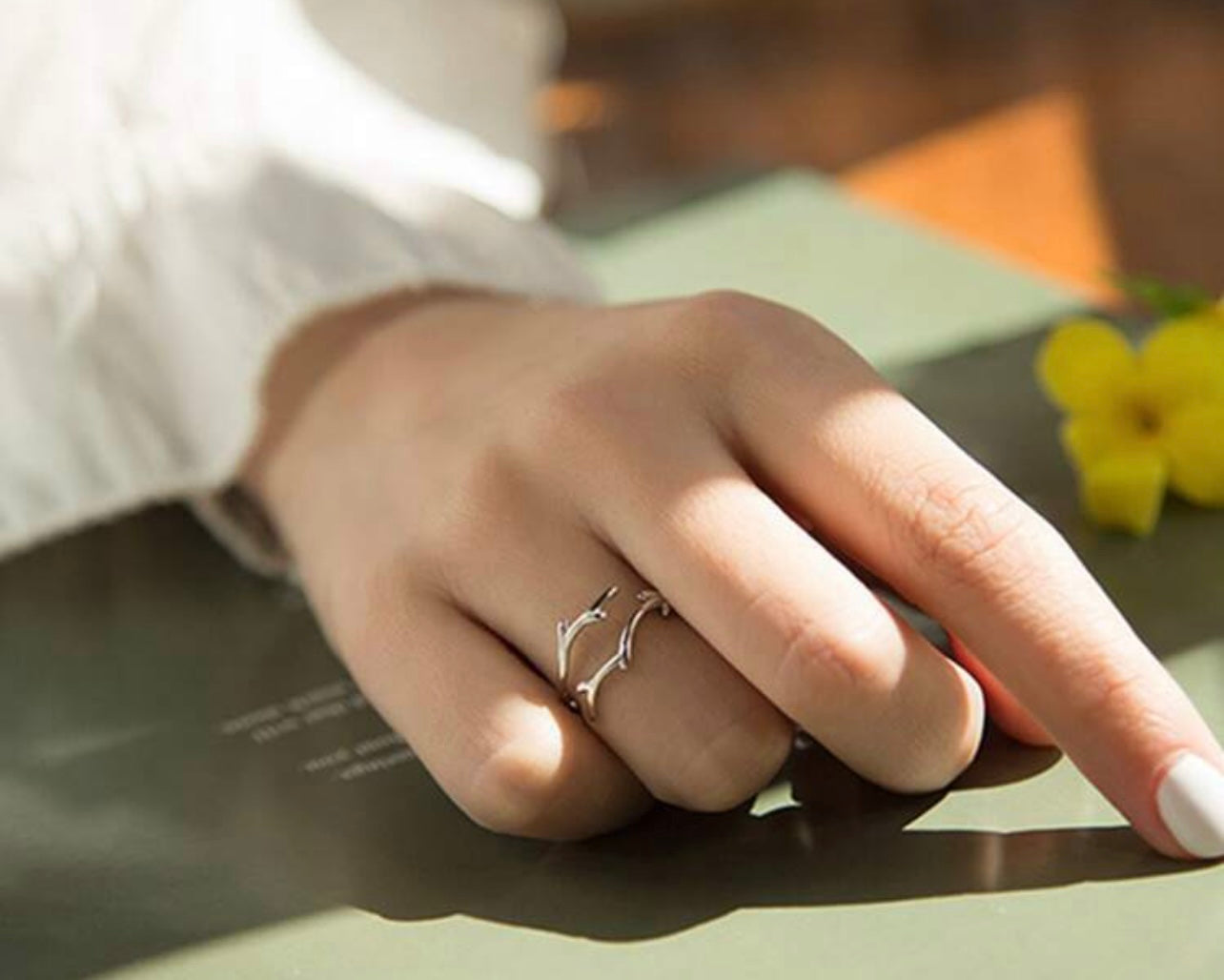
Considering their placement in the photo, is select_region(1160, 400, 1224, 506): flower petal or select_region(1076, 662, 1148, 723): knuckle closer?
select_region(1076, 662, 1148, 723): knuckle

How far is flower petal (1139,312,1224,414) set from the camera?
0.63 meters

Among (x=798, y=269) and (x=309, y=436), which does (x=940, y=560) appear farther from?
(x=798, y=269)

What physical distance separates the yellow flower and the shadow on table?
0.04ft

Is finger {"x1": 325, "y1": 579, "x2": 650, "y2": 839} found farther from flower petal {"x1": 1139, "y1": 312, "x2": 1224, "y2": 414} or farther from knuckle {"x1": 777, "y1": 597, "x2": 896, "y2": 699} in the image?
flower petal {"x1": 1139, "y1": 312, "x2": 1224, "y2": 414}

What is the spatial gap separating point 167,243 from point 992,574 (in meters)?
0.37

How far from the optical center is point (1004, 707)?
0.50 meters

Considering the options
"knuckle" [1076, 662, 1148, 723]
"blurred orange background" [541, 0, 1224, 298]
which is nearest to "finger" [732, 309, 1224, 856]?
"knuckle" [1076, 662, 1148, 723]

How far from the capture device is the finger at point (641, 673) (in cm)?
49

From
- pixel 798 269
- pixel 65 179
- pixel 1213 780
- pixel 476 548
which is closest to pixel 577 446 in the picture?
pixel 476 548

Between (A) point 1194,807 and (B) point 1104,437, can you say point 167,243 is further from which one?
(A) point 1194,807

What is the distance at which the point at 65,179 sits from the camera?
75 centimetres

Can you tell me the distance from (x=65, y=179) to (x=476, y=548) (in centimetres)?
29

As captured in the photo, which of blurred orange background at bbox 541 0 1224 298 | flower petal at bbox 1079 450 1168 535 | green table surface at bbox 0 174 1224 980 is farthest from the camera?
blurred orange background at bbox 541 0 1224 298

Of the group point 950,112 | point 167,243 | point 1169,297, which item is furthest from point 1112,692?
point 950,112
